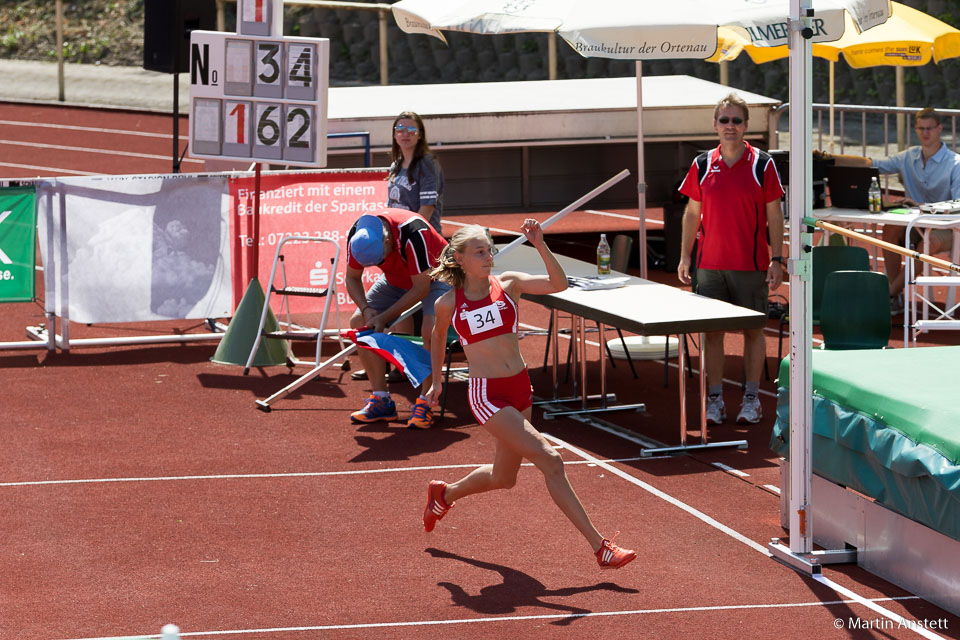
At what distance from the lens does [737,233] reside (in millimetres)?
9477

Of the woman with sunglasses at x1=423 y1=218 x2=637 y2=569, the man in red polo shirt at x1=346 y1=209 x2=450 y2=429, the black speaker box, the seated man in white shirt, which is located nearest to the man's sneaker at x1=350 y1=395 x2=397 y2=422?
the man in red polo shirt at x1=346 y1=209 x2=450 y2=429

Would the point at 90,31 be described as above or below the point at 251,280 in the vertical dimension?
above

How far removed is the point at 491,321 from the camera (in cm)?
698

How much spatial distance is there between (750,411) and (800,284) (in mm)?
3062

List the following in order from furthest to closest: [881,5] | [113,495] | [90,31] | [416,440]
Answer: [90,31] → [881,5] → [416,440] → [113,495]

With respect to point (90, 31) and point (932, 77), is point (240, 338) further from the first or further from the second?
point (90, 31)

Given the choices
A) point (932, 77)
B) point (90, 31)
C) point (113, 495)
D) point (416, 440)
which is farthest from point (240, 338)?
point (90, 31)

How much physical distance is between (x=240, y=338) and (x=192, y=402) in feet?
3.73

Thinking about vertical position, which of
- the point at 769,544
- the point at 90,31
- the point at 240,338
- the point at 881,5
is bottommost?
the point at 769,544

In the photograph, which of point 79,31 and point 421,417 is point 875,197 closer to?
point 421,417

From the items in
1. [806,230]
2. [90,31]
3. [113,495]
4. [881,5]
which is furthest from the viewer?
[90,31]

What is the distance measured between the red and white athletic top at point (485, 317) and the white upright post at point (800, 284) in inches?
53.2

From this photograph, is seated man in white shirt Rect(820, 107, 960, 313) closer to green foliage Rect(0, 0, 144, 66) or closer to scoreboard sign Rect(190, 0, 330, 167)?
scoreboard sign Rect(190, 0, 330, 167)

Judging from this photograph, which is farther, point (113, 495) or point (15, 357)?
point (15, 357)
